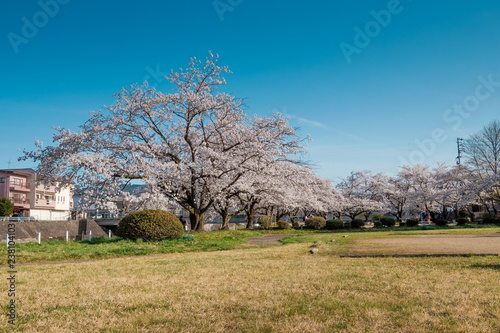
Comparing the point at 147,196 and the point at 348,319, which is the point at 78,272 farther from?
the point at 147,196

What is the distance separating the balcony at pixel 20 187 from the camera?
59.1 meters

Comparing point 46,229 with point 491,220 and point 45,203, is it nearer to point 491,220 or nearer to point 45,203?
point 491,220

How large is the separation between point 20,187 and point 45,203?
21.9ft

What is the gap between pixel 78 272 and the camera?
8.67 meters

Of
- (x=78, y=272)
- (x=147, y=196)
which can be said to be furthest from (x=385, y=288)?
(x=147, y=196)

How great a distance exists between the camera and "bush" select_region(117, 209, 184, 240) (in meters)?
17.7

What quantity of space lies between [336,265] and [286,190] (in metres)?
21.4

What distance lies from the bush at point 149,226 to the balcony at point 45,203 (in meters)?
54.5

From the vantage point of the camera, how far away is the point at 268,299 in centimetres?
520

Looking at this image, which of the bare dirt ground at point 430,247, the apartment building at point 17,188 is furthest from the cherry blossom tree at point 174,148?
the apartment building at point 17,188

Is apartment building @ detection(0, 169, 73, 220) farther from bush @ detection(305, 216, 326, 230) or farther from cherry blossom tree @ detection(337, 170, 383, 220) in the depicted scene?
cherry blossom tree @ detection(337, 170, 383, 220)

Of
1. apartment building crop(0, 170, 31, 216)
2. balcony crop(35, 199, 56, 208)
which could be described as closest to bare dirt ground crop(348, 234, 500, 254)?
apartment building crop(0, 170, 31, 216)

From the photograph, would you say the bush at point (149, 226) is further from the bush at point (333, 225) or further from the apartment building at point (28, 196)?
the apartment building at point (28, 196)

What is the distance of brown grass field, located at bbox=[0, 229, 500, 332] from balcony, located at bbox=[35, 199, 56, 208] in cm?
6384
